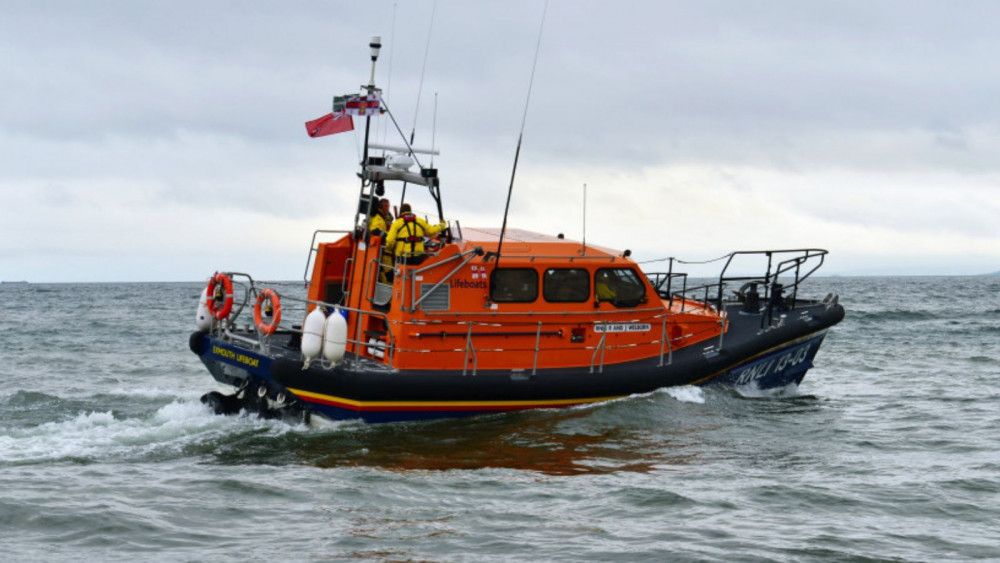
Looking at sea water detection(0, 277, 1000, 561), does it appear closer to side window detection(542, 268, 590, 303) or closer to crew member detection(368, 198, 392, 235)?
side window detection(542, 268, 590, 303)

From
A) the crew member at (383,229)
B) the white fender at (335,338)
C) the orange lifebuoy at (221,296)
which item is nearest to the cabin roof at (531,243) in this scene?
the crew member at (383,229)

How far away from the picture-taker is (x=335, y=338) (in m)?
10.0

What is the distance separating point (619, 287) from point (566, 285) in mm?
648

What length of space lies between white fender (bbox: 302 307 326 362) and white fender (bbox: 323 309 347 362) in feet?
0.21

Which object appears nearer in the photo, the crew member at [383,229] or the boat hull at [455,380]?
the boat hull at [455,380]

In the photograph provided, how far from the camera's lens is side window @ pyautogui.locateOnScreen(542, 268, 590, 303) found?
36.1ft

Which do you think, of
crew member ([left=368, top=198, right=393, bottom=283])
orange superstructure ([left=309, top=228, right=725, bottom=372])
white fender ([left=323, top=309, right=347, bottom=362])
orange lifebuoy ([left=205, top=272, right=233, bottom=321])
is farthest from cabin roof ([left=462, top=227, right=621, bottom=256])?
orange lifebuoy ([left=205, top=272, right=233, bottom=321])

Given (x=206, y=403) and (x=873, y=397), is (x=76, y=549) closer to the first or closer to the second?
(x=206, y=403)

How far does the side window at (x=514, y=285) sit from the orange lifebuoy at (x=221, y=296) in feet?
9.95

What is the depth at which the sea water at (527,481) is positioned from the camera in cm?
692

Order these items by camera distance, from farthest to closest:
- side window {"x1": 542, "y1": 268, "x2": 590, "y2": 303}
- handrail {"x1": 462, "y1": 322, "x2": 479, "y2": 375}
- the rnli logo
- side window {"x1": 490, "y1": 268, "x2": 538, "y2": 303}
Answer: the rnli logo < side window {"x1": 542, "y1": 268, "x2": 590, "y2": 303} < side window {"x1": 490, "y1": 268, "x2": 538, "y2": 303} < handrail {"x1": 462, "y1": 322, "x2": 479, "y2": 375}

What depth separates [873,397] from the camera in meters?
13.5

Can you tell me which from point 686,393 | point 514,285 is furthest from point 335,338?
point 686,393

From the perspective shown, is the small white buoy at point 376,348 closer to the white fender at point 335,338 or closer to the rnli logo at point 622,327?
the white fender at point 335,338
